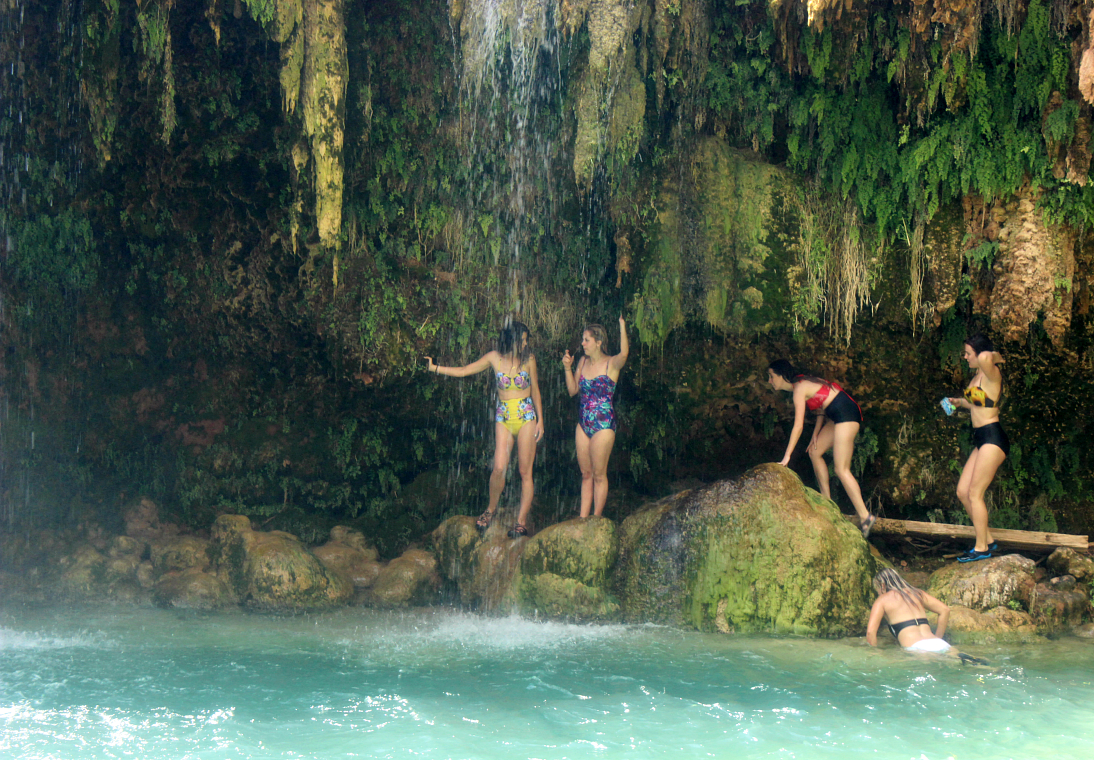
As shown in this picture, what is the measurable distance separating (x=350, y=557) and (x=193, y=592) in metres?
1.52

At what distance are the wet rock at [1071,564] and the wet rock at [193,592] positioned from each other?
721 cm

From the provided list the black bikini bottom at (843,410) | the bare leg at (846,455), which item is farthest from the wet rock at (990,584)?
the black bikini bottom at (843,410)

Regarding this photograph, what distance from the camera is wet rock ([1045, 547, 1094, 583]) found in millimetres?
7465

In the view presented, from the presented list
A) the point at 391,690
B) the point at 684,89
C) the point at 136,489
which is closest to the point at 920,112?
the point at 684,89

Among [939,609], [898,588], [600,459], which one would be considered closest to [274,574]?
[600,459]

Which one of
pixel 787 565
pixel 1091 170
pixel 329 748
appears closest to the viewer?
pixel 329 748

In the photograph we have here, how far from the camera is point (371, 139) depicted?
902 centimetres

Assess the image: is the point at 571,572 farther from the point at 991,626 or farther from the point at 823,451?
the point at 991,626

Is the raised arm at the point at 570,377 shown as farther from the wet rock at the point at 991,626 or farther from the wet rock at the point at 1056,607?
the wet rock at the point at 1056,607

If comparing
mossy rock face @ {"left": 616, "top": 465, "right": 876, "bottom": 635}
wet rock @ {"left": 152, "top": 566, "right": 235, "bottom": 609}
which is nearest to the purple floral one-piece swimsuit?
mossy rock face @ {"left": 616, "top": 465, "right": 876, "bottom": 635}

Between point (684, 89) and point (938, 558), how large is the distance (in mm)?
5034

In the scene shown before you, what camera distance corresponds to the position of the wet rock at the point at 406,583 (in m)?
8.24

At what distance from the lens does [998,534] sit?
7875 millimetres

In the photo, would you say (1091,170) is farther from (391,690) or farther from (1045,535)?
(391,690)
